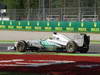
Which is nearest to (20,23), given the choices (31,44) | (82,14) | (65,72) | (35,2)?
(82,14)

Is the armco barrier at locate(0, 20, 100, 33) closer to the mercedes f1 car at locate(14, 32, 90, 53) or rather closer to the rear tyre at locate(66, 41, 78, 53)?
the mercedes f1 car at locate(14, 32, 90, 53)

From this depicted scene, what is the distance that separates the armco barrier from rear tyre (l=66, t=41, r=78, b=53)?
10366mm

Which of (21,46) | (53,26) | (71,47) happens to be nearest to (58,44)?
(71,47)

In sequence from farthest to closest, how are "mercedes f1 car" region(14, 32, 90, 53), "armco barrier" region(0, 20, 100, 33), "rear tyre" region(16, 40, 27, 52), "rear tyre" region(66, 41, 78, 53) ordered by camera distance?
"armco barrier" region(0, 20, 100, 33) < "rear tyre" region(16, 40, 27, 52) < "mercedes f1 car" region(14, 32, 90, 53) < "rear tyre" region(66, 41, 78, 53)

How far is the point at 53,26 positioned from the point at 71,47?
1202 cm

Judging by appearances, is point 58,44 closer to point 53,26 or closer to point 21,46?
point 21,46

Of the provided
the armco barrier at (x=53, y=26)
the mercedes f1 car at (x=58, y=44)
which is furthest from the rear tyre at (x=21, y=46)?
the armco barrier at (x=53, y=26)

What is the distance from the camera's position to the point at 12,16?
3528 centimetres

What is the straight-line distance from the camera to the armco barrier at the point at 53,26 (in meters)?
27.1

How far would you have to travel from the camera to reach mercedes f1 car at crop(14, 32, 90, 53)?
16.5 meters

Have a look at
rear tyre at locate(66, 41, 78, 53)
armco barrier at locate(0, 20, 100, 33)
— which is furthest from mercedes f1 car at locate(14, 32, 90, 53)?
armco barrier at locate(0, 20, 100, 33)

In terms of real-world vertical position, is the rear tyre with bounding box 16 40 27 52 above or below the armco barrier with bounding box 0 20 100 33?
below

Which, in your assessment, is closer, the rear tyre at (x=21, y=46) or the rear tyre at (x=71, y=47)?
the rear tyre at (x=71, y=47)

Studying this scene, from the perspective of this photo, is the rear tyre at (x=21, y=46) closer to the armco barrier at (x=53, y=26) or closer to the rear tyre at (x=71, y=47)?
the rear tyre at (x=71, y=47)
